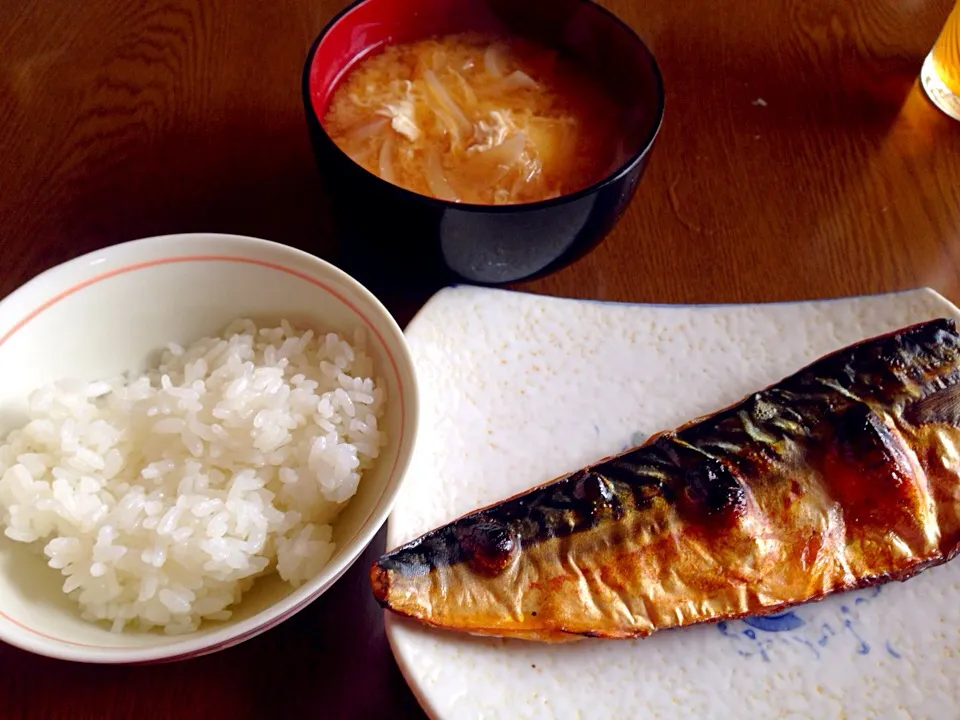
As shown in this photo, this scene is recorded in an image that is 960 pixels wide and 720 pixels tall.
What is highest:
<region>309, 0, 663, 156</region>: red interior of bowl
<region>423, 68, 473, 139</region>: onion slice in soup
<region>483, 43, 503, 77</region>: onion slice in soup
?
<region>309, 0, 663, 156</region>: red interior of bowl

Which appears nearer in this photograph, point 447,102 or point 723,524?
point 723,524

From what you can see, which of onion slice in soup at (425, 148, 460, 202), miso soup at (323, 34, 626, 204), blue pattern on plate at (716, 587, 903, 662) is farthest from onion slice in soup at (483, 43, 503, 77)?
blue pattern on plate at (716, 587, 903, 662)

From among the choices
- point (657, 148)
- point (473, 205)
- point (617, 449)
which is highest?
point (473, 205)

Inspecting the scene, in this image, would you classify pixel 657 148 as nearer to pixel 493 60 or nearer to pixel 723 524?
pixel 493 60

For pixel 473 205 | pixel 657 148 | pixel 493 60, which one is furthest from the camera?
pixel 657 148

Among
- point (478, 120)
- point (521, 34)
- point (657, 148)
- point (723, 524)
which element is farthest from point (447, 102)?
point (723, 524)

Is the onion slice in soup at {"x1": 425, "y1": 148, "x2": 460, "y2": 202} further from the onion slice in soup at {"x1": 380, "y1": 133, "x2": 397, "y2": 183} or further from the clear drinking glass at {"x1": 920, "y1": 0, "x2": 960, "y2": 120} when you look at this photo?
the clear drinking glass at {"x1": 920, "y1": 0, "x2": 960, "y2": 120}

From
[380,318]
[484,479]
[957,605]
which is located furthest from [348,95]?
[957,605]
